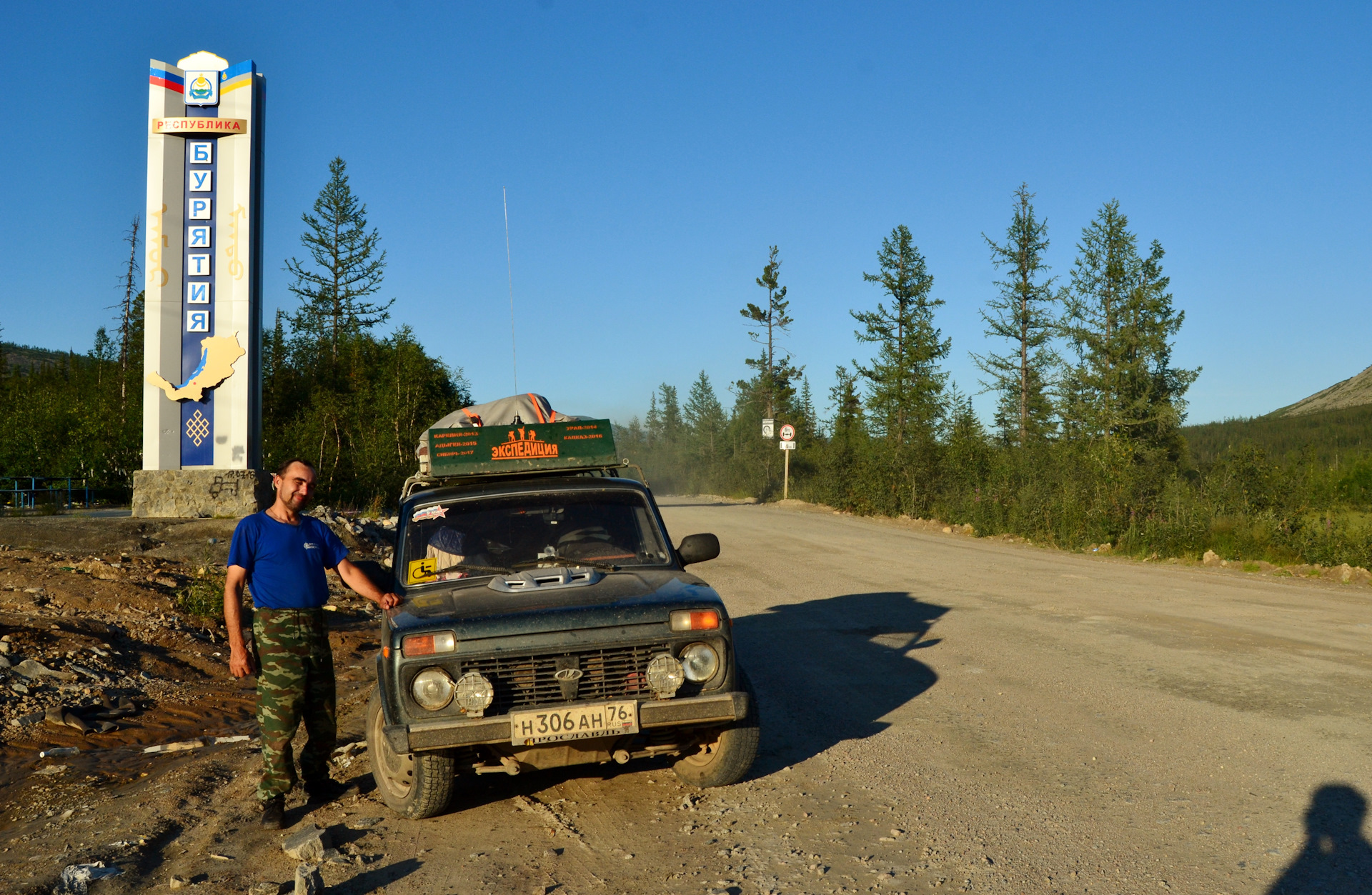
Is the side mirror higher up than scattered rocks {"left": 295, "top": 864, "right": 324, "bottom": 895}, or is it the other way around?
the side mirror

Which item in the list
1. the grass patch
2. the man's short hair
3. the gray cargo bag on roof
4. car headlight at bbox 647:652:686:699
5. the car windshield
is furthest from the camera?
the grass patch

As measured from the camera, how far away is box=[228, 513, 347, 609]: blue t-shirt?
518cm

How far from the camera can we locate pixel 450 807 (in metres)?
5.00

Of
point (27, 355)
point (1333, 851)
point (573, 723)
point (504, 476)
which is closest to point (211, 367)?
point (504, 476)

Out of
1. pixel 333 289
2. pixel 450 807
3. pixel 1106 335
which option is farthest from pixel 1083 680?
pixel 333 289

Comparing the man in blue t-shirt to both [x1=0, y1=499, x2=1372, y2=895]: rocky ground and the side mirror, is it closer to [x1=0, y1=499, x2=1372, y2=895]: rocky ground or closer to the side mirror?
[x1=0, y1=499, x2=1372, y2=895]: rocky ground

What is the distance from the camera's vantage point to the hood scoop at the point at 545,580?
5.12 m

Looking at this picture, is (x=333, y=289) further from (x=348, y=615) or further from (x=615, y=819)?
(x=615, y=819)

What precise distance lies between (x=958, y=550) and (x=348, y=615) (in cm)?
1113

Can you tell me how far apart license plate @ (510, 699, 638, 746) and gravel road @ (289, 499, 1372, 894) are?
1.64 ft

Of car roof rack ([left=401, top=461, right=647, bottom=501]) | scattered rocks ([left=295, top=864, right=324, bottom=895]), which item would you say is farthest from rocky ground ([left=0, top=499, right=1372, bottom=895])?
car roof rack ([left=401, top=461, right=647, bottom=501])

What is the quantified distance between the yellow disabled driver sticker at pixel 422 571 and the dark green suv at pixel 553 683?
0.16 metres

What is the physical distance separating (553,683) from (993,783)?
2397 millimetres

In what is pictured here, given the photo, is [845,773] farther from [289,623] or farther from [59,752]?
[59,752]
